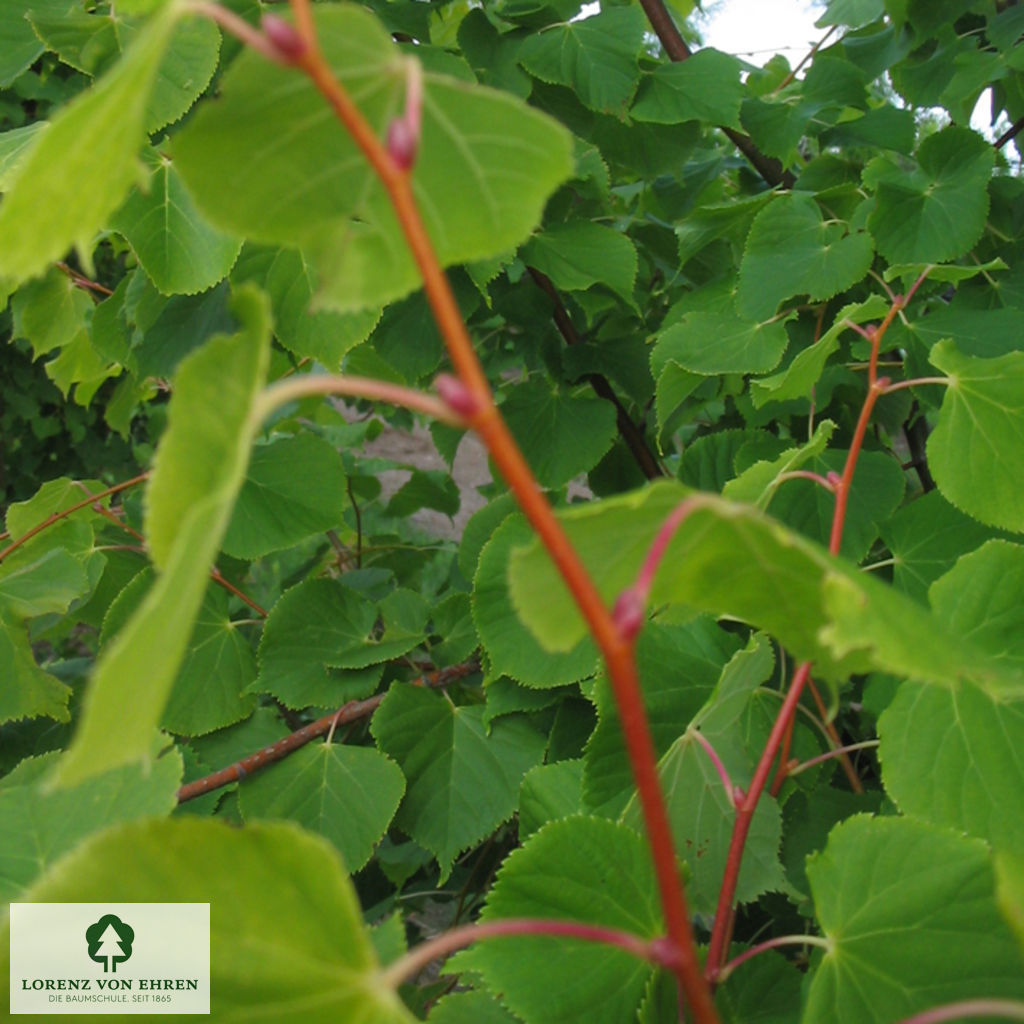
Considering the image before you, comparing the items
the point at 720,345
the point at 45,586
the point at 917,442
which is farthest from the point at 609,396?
the point at 45,586

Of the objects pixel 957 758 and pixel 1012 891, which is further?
pixel 957 758

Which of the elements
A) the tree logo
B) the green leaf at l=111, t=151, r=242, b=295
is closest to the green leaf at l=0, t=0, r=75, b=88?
the green leaf at l=111, t=151, r=242, b=295

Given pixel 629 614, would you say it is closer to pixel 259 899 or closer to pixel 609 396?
pixel 259 899

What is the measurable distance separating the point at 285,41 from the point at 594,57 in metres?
0.67

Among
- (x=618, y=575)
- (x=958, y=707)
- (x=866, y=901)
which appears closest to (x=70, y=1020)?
(x=618, y=575)

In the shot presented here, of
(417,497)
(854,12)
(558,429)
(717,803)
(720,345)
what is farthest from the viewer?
(417,497)

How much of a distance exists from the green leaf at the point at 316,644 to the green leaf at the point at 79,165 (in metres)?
0.55

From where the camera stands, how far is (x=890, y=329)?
30.1 inches

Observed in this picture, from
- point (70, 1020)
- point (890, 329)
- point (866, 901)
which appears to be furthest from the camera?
point (890, 329)

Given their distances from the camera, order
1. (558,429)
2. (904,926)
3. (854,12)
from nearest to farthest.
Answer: (904,926)
(558,429)
(854,12)

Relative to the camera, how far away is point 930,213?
0.76 meters

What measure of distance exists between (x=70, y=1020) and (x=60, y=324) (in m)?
1.01

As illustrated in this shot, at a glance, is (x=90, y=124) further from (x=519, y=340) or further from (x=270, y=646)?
(x=519, y=340)

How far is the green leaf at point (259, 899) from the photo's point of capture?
23 cm
